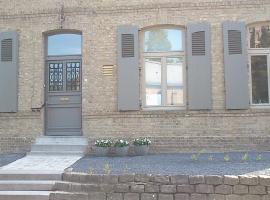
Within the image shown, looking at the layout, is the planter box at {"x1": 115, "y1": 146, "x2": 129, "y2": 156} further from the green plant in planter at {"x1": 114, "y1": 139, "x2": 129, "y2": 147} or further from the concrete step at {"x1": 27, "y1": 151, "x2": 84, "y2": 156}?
the concrete step at {"x1": 27, "y1": 151, "x2": 84, "y2": 156}

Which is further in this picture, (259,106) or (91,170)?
(259,106)

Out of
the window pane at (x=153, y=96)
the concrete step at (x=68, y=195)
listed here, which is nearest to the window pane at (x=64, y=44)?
the window pane at (x=153, y=96)

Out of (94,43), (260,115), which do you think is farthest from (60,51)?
(260,115)

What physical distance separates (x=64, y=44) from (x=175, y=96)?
12.2ft

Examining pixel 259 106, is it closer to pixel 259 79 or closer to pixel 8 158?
pixel 259 79

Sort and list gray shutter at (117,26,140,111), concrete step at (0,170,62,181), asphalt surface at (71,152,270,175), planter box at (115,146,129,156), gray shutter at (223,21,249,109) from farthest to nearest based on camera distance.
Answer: gray shutter at (117,26,140,111) < gray shutter at (223,21,249,109) < planter box at (115,146,129,156) < concrete step at (0,170,62,181) < asphalt surface at (71,152,270,175)

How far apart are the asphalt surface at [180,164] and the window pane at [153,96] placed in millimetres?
1667

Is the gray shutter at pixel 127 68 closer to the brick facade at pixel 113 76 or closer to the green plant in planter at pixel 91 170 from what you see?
the brick facade at pixel 113 76

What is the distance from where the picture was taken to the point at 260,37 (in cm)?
1204

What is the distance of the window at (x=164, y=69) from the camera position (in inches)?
478

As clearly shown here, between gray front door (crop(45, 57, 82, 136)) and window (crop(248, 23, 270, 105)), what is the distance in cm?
506

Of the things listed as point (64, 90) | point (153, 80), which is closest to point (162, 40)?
point (153, 80)

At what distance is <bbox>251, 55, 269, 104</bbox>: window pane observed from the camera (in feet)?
39.2

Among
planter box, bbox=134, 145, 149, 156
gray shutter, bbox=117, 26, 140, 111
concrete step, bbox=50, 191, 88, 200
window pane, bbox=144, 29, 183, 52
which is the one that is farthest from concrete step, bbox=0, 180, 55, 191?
window pane, bbox=144, 29, 183, 52
